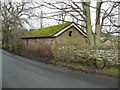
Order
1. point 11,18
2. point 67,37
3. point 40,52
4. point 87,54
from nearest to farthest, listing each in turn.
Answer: point 87,54
point 40,52
point 67,37
point 11,18

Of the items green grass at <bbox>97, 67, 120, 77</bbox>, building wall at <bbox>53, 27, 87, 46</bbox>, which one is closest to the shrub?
building wall at <bbox>53, 27, 87, 46</bbox>

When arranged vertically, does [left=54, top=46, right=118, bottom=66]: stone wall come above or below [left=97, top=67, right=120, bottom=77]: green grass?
above

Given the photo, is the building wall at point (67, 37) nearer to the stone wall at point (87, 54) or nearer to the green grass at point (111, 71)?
the stone wall at point (87, 54)

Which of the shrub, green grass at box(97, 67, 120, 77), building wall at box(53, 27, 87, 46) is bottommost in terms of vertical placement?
green grass at box(97, 67, 120, 77)

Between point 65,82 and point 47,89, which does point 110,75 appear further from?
point 47,89

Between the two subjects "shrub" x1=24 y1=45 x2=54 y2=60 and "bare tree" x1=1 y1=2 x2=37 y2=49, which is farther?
"bare tree" x1=1 y1=2 x2=37 y2=49

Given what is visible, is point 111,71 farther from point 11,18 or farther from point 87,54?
point 11,18

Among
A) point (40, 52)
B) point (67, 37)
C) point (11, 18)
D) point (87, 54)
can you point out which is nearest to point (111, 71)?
point (87, 54)

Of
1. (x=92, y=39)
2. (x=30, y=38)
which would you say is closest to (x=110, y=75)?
(x=92, y=39)

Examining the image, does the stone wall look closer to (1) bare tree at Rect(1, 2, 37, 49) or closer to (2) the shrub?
(2) the shrub

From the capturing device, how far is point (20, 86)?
9.23m

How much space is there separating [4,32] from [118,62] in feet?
119

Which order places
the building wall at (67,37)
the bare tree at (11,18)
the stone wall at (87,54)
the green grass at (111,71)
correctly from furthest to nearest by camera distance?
the bare tree at (11,18)
the building wall at (67,37)
the stone wall at (87,54)
the green grass at (111,71)

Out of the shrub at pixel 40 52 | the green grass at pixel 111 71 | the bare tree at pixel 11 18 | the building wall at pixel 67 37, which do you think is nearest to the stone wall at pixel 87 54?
the green grass at pixel 111 71
